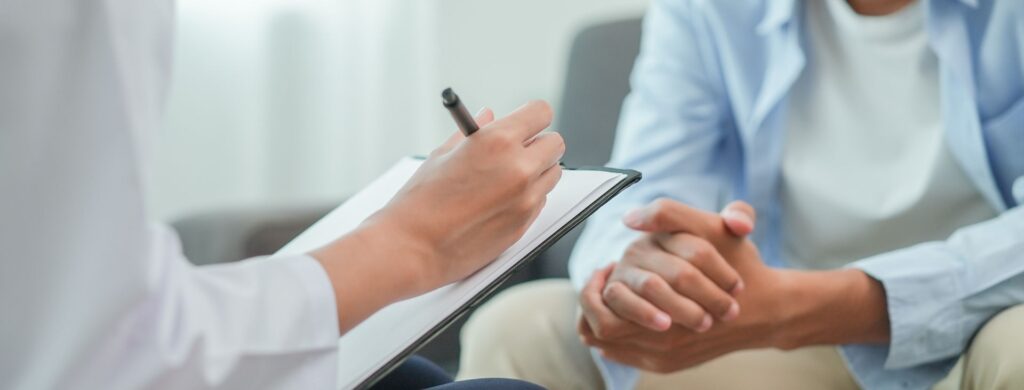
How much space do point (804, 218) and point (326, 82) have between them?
1.39 m

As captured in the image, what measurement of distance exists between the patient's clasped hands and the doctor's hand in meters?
0.32

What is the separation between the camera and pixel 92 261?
20.5 inches

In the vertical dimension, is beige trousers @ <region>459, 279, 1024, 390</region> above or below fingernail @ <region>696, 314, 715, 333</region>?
below

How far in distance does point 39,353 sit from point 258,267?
Answer: 12 centimetres

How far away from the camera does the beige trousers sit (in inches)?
44.1

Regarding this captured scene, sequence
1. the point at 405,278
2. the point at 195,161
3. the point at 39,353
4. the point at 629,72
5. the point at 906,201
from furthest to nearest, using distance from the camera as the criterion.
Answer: the point at 195,161 < the point at 629,72 < the point at 906,201 < the point at 405,278 < the point at 39,353

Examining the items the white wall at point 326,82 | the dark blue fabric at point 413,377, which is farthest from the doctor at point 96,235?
the white wall at point 326,82

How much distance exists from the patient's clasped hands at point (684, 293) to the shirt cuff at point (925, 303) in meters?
0.10

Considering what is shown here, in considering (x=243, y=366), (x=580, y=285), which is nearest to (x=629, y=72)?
(x=580, y=285)

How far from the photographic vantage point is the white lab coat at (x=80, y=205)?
1.69 ft

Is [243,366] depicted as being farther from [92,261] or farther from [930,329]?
[930,329]

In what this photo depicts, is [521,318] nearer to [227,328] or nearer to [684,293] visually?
[684,293]

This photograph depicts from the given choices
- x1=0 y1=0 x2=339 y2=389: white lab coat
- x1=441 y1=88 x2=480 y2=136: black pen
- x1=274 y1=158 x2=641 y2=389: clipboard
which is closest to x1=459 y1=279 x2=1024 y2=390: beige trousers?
x1=274 y1=158 x2=641 y2=389: clipboard

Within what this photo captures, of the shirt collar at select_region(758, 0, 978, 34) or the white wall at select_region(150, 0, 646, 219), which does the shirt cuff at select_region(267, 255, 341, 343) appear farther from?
the white wall at select_region(150, 0, 646, 219)
